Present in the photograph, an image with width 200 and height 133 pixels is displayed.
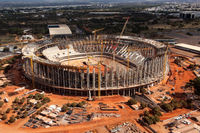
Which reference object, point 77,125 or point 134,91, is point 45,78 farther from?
point 134,91

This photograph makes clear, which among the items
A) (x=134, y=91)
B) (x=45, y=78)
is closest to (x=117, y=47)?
(x=134, y=91)

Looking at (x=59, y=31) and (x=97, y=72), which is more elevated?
(x=59, y=31)

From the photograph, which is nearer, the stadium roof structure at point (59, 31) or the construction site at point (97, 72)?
the construction site at point (97, 72)

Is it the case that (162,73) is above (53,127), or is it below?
above

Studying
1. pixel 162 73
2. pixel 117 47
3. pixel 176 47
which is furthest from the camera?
pixel 176 47

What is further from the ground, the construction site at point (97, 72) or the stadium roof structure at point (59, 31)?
the stadium roof structure at point (59, 31)

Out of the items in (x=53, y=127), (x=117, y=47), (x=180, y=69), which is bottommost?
(x=53, y=127)

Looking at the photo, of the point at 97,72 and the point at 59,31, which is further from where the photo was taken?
the point at 59,31

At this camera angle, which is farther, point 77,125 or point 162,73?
point 162,73

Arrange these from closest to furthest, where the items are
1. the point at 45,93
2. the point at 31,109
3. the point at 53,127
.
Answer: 1. the point at 53,127
2. the point at 31,109
3. the point at 45,93

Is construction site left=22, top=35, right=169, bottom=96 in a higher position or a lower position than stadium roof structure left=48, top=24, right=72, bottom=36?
lower

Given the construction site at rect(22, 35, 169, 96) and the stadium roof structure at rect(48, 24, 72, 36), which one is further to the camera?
the stadium roof structure at rect(48, 24, 72, 36)
